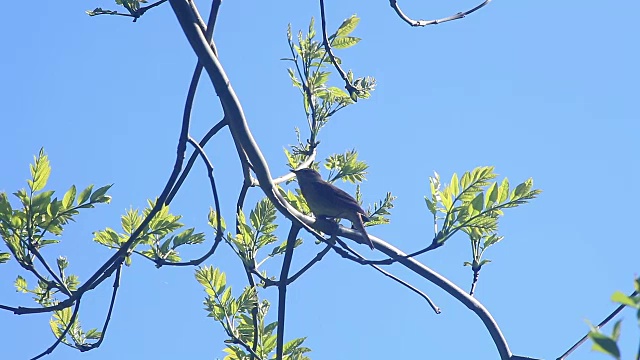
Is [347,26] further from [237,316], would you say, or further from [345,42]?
[237,316]

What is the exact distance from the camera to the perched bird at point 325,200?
4703 mm

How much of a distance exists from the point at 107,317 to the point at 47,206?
538mm

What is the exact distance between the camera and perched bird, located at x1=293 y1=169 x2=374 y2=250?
4.70m

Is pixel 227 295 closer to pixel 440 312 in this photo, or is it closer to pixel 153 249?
pixel 153 249

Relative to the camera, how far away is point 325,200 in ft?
15.6

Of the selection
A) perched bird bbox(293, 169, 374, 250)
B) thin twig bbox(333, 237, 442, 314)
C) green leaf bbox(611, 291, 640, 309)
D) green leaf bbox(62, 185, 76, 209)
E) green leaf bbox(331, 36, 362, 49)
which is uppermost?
green leaf bbox(331, 36, 362, 49)

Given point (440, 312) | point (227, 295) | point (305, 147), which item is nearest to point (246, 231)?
point (227, 295)

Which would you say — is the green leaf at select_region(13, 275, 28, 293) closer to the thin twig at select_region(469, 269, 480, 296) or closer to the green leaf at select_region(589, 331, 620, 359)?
the thin twig at select_region(469, 269, 480, 296)

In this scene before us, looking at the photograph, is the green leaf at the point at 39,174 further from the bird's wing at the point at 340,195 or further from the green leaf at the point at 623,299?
the green leaf at the point at 623,299

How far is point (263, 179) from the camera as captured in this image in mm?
3521

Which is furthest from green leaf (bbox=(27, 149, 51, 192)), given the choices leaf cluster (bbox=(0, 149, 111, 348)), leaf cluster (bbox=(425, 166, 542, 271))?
leaf cluster (bbox=(425, 166, 542, 271))

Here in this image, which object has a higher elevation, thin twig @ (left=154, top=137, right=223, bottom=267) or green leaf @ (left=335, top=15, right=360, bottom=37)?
green leaf @ (left=335, top=15, right=360, bottom=37)

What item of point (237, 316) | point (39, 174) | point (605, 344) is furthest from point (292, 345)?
point (605, 344)

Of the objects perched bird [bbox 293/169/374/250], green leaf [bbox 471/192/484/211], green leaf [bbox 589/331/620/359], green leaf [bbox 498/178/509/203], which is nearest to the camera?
green leaf [bbox 589/331/620/359]
